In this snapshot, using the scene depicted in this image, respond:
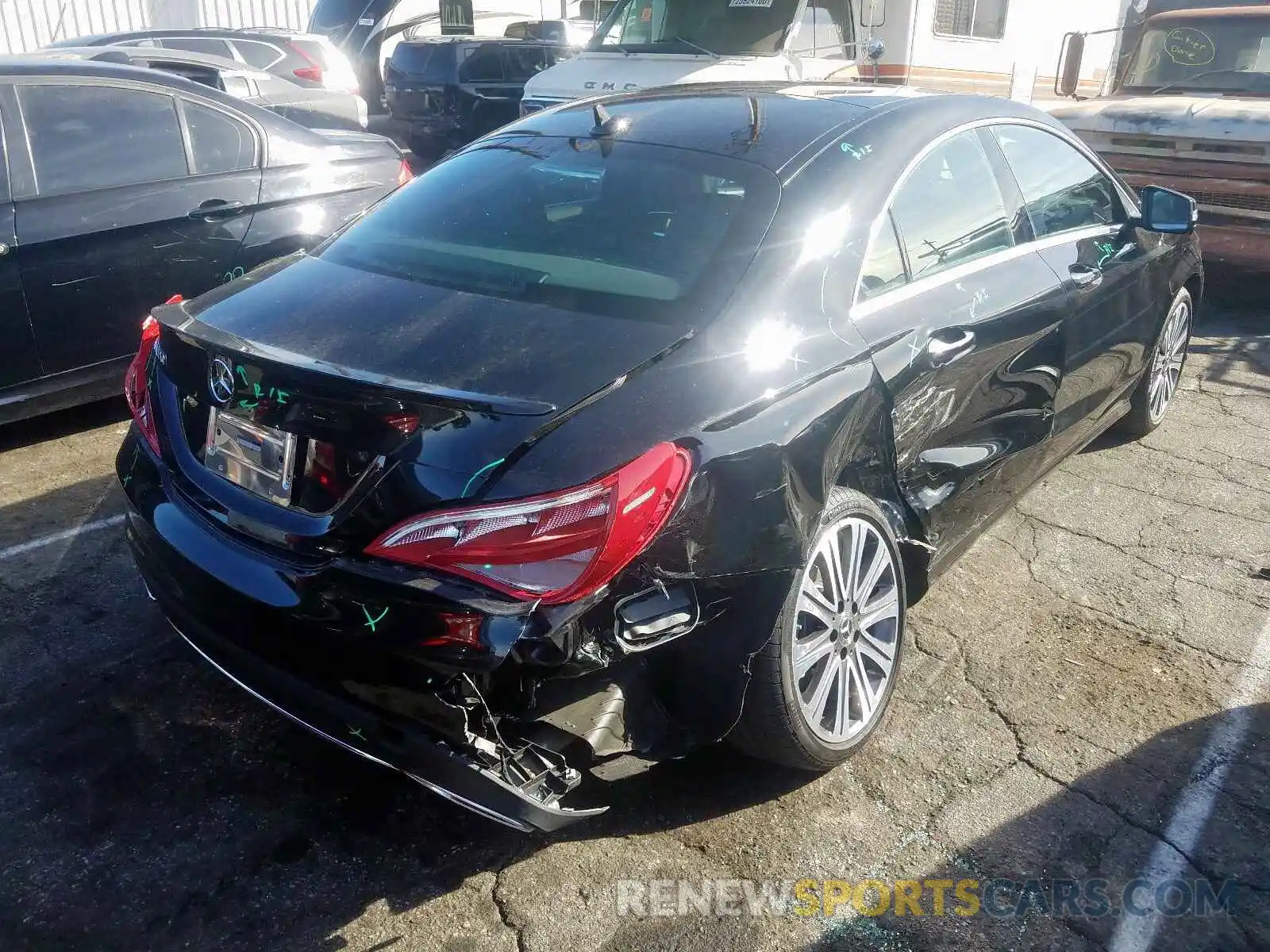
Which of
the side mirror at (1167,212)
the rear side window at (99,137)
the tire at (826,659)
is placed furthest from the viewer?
the rear side window at (99,137)

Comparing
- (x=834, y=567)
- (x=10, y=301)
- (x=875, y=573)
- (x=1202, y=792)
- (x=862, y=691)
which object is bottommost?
(x=1202, y=792)

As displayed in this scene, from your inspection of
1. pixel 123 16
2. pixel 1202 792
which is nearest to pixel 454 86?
pixel 123 16

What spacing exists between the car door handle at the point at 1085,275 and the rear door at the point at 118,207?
3741mm

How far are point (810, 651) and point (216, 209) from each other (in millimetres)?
3807

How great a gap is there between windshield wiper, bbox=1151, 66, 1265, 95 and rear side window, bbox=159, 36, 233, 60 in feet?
31.9

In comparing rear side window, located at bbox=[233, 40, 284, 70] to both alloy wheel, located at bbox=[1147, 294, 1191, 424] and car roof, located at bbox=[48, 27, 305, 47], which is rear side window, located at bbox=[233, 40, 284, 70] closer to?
car roof, located at bbox=[48, 27, 305, 47]

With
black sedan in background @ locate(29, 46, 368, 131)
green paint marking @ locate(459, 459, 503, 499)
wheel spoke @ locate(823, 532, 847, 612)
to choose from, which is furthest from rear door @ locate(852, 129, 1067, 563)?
black sedan in background @ locate(29, 46, 368, 131)

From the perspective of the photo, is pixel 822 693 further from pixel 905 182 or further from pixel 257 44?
pixel 257 44

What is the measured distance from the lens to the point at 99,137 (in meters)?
4.92

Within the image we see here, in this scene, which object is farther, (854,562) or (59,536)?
(59,536)

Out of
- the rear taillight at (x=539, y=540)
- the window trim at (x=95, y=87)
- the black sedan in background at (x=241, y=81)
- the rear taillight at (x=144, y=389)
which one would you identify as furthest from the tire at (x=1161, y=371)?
the black sedan in background at (x=241, y=81)

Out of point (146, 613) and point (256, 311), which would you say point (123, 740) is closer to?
point (146, 613)

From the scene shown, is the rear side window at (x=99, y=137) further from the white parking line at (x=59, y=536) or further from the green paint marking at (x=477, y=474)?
the green paint marking at (x=477, y=474)

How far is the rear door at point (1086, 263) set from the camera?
12.7ft
